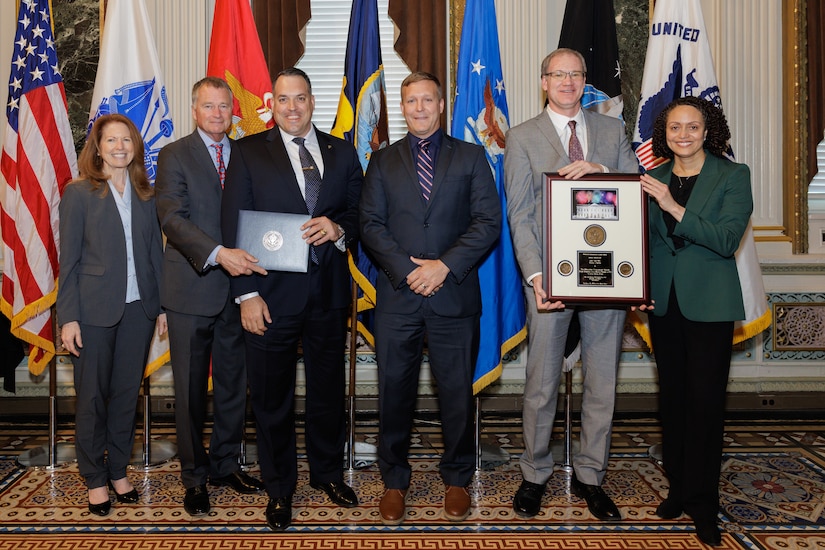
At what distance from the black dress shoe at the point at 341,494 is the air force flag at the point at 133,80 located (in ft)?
A: 6.21

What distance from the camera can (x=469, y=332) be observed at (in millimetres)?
2916

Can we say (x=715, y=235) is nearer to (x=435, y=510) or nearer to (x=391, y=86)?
(x=435, y=510)

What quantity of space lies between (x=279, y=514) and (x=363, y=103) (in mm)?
2136

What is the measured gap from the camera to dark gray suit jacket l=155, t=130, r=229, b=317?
2.96 m

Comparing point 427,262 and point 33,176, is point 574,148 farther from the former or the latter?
point 33,176

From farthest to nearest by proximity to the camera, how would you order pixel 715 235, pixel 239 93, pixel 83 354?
pixel 239 93, pixel 83 354, pixel 715 235

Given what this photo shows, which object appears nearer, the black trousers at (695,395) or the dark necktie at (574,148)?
the black trousers at (695,395)

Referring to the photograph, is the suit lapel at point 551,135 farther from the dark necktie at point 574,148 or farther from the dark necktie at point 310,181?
the dark necktie at point 310,181

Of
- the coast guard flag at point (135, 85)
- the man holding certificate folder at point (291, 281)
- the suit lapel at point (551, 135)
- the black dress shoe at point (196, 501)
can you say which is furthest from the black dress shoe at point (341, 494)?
the suit lapel at point (551, 135)

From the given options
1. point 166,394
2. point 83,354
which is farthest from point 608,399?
point 166,394

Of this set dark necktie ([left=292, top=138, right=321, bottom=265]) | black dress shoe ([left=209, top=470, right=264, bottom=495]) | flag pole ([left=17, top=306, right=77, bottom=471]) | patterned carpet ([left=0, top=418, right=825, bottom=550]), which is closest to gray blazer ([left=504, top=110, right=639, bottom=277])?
dark necktie ([left=292, top=138, right=321, bottom=265])

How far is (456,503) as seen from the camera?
2.93 meters

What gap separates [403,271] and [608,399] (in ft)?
3.48

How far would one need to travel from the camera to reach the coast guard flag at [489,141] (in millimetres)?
3633
